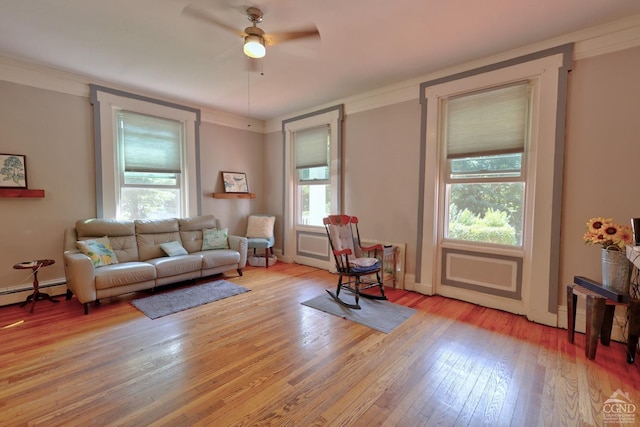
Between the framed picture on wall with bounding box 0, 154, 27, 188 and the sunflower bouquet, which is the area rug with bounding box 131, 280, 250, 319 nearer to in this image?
the framed picture on wall with bounding box 0, 154, 27, 188

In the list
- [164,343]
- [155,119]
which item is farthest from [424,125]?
[155,119]

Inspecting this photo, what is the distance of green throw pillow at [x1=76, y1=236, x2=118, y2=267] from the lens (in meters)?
3.24

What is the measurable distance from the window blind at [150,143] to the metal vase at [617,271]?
5193 mm

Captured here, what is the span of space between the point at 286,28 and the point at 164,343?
291 centimetres

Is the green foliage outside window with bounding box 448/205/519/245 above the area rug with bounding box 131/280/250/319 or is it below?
above

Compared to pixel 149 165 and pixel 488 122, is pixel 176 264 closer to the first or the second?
pixel 149 165

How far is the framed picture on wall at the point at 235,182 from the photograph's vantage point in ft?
16.7

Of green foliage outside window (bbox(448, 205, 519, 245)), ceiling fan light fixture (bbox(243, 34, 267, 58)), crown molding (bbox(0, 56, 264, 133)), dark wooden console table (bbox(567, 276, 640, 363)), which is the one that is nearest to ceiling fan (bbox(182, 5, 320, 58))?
ceiling fan light fixture (bbox(243, 34, 267, 58))

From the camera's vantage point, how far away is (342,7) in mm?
2234

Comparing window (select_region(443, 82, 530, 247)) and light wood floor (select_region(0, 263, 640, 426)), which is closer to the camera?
light wood floor (select_region(0, 263, 640, 426))

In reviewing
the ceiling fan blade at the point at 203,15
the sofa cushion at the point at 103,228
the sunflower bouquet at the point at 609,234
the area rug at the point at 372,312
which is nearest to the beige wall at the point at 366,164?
the sofa cushion at the point at 103,228

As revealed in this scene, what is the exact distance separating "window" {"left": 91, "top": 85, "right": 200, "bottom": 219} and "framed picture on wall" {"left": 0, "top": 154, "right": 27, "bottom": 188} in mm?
675

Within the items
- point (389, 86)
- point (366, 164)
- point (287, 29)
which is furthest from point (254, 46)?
point (366, 164)

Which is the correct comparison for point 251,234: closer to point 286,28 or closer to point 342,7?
point 286,28
